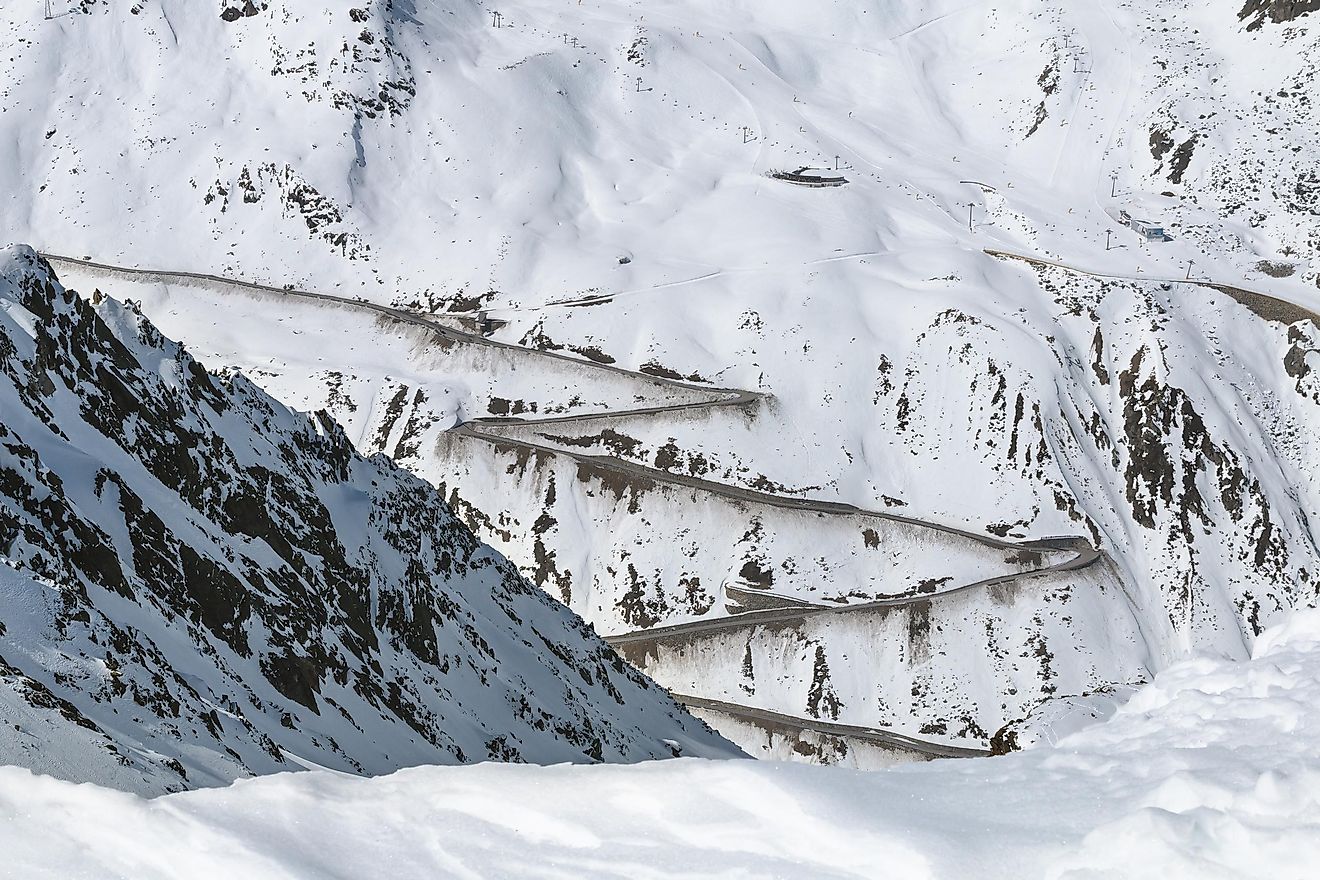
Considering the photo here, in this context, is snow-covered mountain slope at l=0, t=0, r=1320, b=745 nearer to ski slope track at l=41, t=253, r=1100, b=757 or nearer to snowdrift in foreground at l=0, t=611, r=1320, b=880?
ski slope track at l=41, t=253, r=1100, b=757

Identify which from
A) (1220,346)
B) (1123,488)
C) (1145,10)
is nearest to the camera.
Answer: (1123,488)

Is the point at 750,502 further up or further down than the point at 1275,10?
further down

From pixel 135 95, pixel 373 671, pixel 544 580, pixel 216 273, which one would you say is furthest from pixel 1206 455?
pixel 135 95

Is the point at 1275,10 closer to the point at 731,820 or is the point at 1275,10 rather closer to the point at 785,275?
the point at 785,275

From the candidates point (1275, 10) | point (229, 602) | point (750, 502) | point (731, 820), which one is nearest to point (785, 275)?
point (750, 502)

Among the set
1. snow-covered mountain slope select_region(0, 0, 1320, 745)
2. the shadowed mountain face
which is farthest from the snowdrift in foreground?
the shadowed mountain face

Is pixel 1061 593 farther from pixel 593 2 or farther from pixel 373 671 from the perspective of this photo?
pixel 593 2
